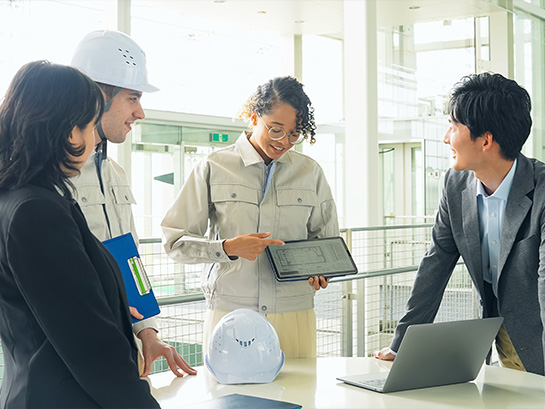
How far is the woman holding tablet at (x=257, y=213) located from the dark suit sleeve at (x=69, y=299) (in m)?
1.13

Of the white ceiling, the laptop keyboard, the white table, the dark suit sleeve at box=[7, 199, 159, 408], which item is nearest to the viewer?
the dark suit sleeve at box=[7, 199, 159, 408]

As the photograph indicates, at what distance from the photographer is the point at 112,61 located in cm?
199

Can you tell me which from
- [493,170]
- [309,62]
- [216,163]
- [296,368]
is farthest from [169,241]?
[309,62]

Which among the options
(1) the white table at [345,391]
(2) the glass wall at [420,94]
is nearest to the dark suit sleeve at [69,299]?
(1) the white table at [345,391]

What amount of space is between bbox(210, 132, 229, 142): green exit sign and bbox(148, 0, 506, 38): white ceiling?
5.19 ft

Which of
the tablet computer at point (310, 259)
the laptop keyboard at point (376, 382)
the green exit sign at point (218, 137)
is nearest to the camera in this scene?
the laptop keyboard at point (376, 382)

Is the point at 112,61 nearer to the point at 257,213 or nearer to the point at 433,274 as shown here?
the point at 257,213

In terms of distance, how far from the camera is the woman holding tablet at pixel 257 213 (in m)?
2.35

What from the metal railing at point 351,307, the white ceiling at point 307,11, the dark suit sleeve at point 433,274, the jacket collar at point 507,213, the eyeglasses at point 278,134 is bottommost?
the metal railing at point 351,307

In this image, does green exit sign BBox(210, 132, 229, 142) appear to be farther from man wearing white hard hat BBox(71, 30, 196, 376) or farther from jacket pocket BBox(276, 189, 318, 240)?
man wearing white hard hat BBox(71, 30, 196, 376)

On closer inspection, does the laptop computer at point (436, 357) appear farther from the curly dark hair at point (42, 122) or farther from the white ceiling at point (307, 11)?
the white ceiling at point (307, 11)

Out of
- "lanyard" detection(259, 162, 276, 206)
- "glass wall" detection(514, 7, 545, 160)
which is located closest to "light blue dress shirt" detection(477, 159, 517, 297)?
"lanyard" detection(259, 162, 276, 206)

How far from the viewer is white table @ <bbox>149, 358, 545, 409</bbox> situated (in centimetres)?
175

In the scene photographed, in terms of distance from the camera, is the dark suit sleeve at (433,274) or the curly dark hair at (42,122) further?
the dark suit sleeve at (433,274)
